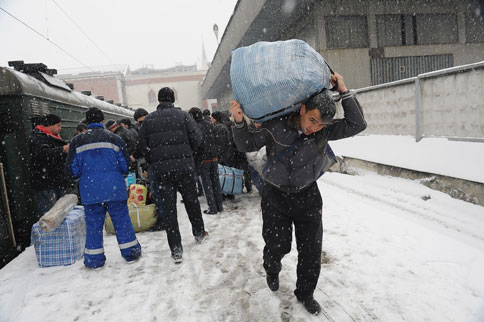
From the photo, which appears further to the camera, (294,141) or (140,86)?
(140,86)

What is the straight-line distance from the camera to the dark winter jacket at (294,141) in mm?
2416

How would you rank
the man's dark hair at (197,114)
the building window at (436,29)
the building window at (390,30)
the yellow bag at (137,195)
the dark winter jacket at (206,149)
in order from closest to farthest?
the yellow bag at (137,195) → the dark winter jacket at (206,149) → the man's dark hair at (197,114) → the building window at (390,30) → the building window at (436,29)

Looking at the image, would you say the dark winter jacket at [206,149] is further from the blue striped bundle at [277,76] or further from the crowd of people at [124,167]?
the blue striped bundle at [277,76]

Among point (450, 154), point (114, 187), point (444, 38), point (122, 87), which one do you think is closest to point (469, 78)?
point (450, 154)

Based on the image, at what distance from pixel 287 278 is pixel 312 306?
628 mm

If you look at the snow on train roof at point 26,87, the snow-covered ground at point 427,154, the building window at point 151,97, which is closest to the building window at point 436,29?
the snow-covered ground at point 427,154

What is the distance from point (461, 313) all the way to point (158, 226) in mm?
4171

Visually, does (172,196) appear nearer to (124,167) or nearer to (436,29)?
(124,167)

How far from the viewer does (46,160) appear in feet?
15.3

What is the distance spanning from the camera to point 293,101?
2.27 metres

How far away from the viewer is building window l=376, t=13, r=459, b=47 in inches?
561

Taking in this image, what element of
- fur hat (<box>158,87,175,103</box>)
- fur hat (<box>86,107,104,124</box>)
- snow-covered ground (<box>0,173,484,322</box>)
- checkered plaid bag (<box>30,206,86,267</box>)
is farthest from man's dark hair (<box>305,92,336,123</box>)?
checkered plaid bag (<box>30,206,86,267</box>)

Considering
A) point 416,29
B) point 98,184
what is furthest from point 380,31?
point 98,184

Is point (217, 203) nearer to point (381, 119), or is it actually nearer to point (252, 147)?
point (252, 147)
